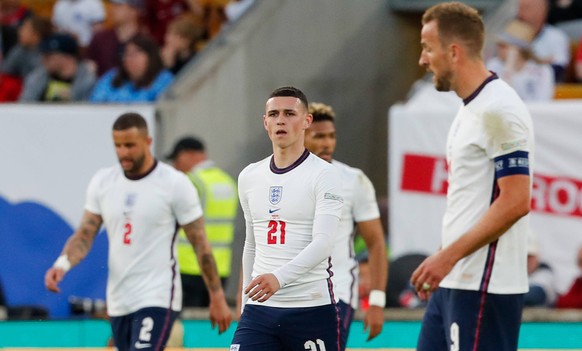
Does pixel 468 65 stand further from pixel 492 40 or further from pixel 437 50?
pixel 492 40

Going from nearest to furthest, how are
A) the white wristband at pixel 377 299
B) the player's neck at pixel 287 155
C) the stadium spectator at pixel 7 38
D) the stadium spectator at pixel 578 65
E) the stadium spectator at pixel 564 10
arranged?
the player's neck at pixel 287 155, the white wristband at pixel 377 299, the stadium spectator at pixel 578 65, the stadium spectator at pixel 564 10, the stadium spectator at pixel 7 38

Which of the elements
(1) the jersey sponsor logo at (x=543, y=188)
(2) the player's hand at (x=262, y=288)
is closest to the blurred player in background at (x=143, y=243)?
(2) the player's hand at (x=262, y=288)

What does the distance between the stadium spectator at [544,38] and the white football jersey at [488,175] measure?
23.7 ft

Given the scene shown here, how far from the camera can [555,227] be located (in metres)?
12.3

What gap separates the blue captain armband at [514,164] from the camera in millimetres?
6227

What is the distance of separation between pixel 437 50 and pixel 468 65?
16 centimetres

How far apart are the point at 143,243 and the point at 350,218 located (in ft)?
4.24

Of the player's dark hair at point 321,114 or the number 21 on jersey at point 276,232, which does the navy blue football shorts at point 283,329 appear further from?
the player's dark hair at point 321,114

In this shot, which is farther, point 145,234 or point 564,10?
point 564,10

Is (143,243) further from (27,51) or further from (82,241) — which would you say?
(27,51)

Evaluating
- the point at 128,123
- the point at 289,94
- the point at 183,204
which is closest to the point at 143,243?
the point at 183,204

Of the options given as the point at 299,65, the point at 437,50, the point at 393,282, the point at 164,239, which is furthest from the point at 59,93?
the point at 437,50

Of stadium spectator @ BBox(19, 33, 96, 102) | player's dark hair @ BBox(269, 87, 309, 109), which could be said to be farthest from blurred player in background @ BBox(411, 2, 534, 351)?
stadium spectator @ BBox(19, 33, 96, 102)

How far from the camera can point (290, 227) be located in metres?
6.72
